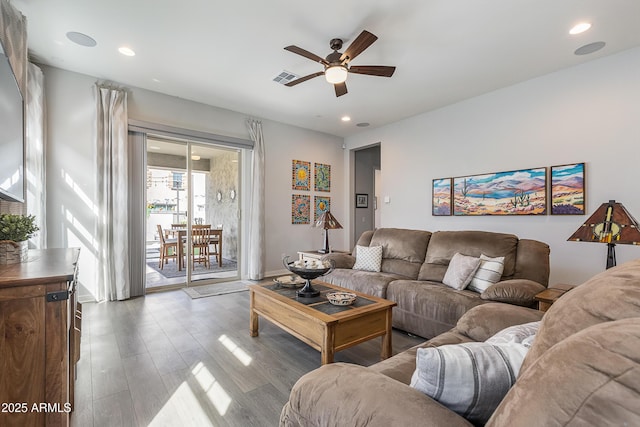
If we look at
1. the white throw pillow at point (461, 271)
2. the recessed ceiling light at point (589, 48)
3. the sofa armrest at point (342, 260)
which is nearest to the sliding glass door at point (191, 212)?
the sofa armrest at point (342, 260)

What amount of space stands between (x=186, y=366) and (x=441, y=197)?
161 inches

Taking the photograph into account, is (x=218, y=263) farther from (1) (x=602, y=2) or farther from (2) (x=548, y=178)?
(1) (x=602, y=2)

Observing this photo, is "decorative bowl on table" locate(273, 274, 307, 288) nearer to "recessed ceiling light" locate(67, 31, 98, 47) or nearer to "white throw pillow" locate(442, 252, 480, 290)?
"white throw pillow" locate(442, 252, 480, 290)

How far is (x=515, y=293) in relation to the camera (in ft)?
7.39

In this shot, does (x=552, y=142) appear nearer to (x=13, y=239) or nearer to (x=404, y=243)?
(x=404, y=243)

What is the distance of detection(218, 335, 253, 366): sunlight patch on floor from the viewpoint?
229 centimetres

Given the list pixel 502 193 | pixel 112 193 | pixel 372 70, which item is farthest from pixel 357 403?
pixel 112 193

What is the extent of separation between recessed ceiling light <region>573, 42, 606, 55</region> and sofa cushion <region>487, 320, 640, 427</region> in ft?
12.4

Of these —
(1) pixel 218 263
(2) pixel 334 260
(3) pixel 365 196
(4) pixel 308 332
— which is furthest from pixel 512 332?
(3) pixel 365 196

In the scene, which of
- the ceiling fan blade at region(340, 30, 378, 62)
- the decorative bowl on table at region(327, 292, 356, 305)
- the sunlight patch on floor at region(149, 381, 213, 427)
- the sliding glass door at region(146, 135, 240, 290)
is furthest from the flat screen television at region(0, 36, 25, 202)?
the ceiling fan blade at region(340, 30, 378, 62)

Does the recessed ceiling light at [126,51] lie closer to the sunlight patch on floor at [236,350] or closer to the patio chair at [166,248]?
the patio chair at [166,248]

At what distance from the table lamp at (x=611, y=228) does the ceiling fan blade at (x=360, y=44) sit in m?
2.23

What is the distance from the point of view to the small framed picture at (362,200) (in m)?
6.66

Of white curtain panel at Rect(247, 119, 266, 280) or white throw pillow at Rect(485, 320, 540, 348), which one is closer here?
white throw pillow at Rect(485, 320, 540, 348)
